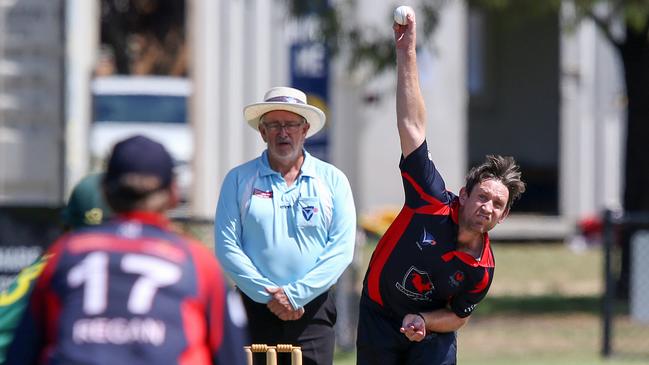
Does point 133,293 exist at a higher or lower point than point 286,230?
higher

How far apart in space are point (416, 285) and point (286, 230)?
0.80m

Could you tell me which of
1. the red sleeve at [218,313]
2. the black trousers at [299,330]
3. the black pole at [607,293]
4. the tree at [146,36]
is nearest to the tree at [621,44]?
the black pole at [607,293]

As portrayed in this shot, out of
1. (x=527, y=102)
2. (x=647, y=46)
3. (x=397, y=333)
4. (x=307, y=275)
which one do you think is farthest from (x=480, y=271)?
(x=527, y=102)

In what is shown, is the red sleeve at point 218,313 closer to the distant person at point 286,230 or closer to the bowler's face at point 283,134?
the distant person at point 286,230

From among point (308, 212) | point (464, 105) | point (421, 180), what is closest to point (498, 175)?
point (421, 180)

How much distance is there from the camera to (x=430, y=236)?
21.5ft

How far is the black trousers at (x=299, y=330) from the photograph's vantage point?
718 cm

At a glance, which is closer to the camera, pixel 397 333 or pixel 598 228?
pixel 397 333

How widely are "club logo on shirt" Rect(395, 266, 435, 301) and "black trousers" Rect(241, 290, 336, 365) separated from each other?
2.46ft

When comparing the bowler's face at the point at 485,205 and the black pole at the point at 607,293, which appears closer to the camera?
the bowler's face at the point at 485,205

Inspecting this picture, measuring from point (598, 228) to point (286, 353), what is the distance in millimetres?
18547

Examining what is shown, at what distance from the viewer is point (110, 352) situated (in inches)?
162

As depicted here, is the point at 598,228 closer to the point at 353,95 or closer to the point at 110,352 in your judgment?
the point at 353,95

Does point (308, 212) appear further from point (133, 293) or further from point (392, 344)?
point (133, 293)
